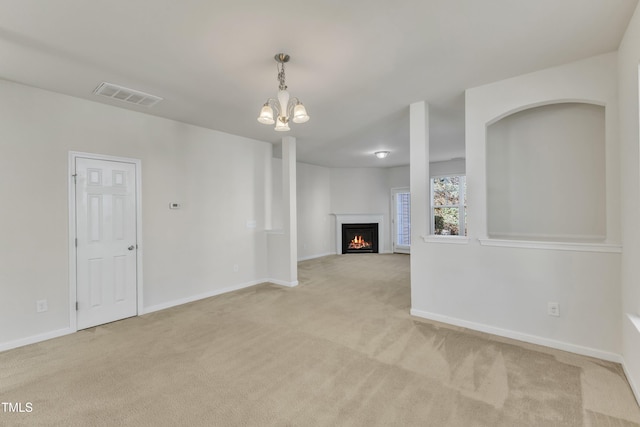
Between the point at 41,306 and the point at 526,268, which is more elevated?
the point at 526,268

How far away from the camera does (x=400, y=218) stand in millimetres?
8953

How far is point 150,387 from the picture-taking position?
2.19 meters

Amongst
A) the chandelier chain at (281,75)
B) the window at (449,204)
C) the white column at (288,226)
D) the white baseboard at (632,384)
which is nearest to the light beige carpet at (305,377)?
the white baseboard at (632,384)

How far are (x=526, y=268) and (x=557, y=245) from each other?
0.34m

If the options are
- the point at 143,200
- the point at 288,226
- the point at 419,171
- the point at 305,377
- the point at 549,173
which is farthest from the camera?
the point at 288,226

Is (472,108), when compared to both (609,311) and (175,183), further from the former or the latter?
(175,183)

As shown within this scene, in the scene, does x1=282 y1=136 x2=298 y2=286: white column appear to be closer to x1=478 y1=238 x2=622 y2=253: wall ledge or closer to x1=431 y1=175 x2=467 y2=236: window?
x1=478 y1=238 x2=622 y2=253: wall ledge

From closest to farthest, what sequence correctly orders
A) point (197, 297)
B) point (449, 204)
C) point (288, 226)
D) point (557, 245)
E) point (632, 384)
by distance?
point (632, 384)
point (557, 245)
point (197, 297)
point (288, 226)
point (449, 204)

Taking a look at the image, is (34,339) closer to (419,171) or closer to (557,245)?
(419,171)

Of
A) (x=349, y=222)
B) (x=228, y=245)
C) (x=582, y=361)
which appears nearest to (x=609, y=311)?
(x=582, y=361)

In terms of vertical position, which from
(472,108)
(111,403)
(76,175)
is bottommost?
(111,403)

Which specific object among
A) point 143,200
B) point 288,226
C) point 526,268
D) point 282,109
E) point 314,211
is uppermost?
point 282,109

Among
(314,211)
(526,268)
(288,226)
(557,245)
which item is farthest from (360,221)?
(557,245)

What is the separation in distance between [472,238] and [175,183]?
4032 millimetres
